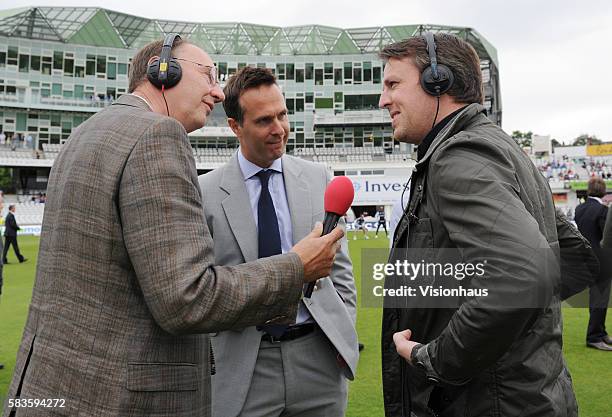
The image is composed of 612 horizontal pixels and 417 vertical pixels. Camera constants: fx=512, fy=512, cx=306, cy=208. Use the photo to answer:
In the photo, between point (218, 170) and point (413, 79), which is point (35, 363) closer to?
point (218, 170)

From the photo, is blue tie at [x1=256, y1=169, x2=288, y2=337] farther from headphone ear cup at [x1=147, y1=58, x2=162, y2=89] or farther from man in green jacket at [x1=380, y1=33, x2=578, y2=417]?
headphone ear cup at [x1=147, y1=58, x2=162, y2=89]

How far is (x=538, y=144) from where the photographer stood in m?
67.1

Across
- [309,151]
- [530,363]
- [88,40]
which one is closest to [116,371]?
[530,363]

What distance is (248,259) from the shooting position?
2.36 metres

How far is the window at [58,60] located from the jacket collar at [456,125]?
2321 inches

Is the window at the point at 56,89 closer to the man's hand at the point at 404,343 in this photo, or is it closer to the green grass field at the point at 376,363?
the green grass field at the point at 376,363

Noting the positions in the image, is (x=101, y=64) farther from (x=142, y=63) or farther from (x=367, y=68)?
(x=142, y=63)

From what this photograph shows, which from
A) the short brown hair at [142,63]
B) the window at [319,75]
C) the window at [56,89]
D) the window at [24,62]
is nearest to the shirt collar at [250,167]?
the short brown hair at [142,63]

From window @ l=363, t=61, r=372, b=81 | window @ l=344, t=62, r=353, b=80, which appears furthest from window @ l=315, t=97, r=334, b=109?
window @ l=363, t=61, r=372, b=81

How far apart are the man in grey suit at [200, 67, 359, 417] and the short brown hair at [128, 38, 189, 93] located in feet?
2.38

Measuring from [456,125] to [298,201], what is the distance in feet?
3.43

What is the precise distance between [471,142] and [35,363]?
1490 millimetres

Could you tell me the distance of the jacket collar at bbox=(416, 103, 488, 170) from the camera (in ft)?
5.57

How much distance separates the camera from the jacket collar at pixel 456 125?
1.70 metres
